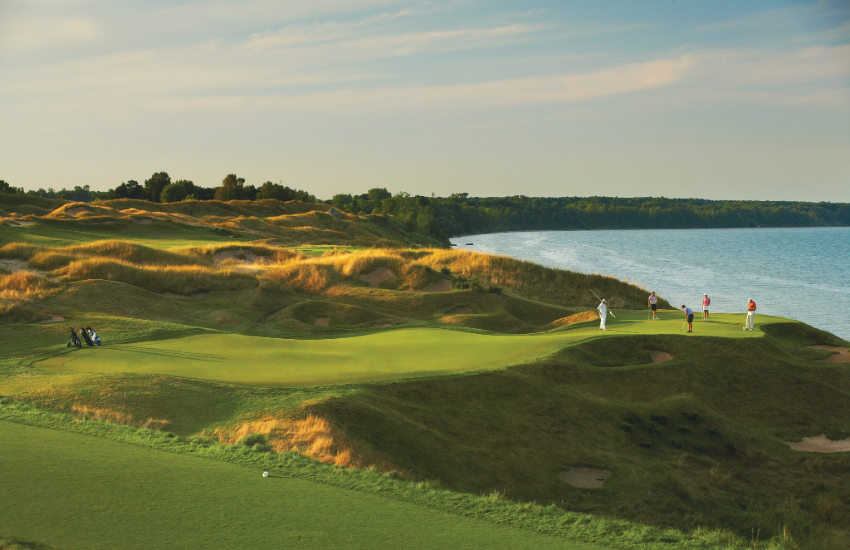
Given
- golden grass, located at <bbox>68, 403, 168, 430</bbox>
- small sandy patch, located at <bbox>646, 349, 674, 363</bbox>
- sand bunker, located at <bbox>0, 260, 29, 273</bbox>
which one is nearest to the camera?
golden grass, located at <bbox>68, 403, 168, 430</bbox>

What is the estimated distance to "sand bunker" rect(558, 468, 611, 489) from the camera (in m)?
13.9

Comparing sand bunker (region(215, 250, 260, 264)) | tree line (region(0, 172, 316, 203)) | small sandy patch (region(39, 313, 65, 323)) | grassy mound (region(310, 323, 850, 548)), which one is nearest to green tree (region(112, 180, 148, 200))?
tree line (region(0, 172, 316, 203))

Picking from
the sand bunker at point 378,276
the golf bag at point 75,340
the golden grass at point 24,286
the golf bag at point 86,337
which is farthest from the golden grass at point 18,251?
the golf bag at point 75,340

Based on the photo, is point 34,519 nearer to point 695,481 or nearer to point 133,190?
point 695,481

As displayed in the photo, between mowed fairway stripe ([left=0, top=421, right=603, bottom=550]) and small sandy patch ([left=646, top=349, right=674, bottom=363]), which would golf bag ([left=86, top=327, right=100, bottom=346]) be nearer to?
mowed fairway stripe ([left=0, top=421, right=603, bottom=550])

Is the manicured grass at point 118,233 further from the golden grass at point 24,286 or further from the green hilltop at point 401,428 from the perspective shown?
the golden grass at point 24,286

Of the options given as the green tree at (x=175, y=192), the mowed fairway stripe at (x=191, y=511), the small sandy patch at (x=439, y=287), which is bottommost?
the small sandy patch at (x=439, y=287)

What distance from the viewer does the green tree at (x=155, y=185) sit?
422 ft

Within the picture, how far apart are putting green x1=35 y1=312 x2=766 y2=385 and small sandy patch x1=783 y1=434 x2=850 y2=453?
18.6ft

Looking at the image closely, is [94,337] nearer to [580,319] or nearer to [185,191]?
[580,319]

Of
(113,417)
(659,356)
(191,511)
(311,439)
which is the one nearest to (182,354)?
(113,417)

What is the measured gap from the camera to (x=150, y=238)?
6341cm

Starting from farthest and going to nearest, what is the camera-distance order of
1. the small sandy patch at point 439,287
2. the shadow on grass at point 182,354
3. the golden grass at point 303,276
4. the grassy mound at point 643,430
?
the small sandy patch at point 439,287 < the golden grass at point 303,276 < the shadow on grass at point 182,354 < the grassy mound at point 643,430

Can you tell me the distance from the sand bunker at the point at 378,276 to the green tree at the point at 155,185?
333 ft
